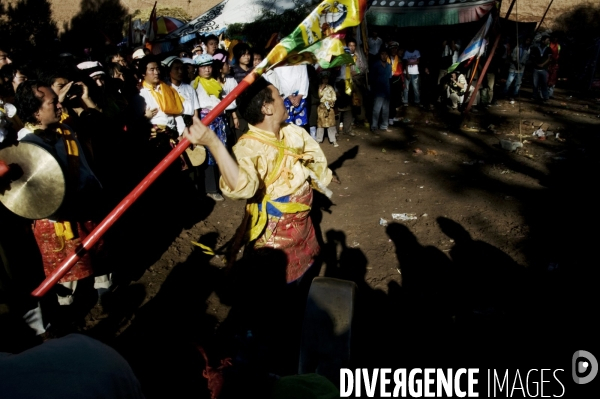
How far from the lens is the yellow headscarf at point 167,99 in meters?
5.47

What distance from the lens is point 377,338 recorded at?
353 centimetres

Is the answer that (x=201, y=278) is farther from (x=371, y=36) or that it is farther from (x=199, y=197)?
(x=371, y=36)

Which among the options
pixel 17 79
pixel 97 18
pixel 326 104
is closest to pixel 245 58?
pixel 326 104

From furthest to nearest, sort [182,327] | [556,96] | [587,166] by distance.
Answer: [556,96] → [587,166] → [182,327]

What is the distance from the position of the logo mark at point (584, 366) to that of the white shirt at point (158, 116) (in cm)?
504

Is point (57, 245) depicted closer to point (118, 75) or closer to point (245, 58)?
point (118, 75)

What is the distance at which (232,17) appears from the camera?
15367 millimetres

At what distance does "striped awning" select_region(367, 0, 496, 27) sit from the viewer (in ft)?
49.3

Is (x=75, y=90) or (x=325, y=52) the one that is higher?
(x=325, y=52)

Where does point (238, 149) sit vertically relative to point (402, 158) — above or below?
above

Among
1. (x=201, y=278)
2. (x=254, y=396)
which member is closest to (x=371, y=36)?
(x=201, y=278)

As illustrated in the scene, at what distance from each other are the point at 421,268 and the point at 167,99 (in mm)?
3783

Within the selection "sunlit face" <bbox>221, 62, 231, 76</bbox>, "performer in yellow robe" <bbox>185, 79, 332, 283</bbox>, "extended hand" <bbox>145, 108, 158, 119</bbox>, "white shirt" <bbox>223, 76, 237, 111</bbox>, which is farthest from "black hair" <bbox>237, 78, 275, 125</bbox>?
"sunlit face" <bbox>221, 62, 231, 76</bbox>

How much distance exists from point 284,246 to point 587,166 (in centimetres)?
673
